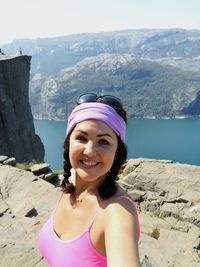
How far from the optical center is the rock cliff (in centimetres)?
4300

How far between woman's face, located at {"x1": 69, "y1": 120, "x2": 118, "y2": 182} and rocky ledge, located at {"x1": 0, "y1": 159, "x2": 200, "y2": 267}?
8.47 feet

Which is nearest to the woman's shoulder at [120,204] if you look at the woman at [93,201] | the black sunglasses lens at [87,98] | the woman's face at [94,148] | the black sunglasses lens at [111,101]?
the woman at [93,201]

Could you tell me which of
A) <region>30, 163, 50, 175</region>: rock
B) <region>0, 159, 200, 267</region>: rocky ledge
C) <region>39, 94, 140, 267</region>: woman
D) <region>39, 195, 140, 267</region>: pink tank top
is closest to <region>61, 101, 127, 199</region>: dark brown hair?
<region>39, 94, 140, 267</region>: woman

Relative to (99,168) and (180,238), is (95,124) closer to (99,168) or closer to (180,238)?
(99,168)

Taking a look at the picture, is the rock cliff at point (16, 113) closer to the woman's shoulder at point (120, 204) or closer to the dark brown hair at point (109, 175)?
Answer: the dark brown hair at point (109, 175)

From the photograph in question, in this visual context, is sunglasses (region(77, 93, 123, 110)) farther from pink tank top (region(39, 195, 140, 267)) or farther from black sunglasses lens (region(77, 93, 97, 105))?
pink tank top (region(39, 195, 140, 267))

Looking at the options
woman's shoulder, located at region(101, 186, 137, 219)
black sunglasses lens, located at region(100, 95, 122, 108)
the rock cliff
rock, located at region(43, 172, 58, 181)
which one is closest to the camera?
woman's shoulder, located at region(101, 186, 137, 219)

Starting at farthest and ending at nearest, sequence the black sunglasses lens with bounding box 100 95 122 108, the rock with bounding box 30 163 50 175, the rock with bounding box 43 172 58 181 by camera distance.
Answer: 1. the rock with bounding box 30 163 50 175
2. the rock with bounding box 43 172 58 181
3. the black sunglasses lens with bounding box 100 95 122 108

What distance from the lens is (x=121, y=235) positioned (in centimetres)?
291

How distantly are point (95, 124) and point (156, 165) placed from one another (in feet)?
44.9

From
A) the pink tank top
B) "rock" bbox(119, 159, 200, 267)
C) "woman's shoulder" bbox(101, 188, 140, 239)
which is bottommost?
"rock" bbox(119, 159, 200, 267)

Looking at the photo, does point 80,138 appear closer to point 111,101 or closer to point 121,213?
point 111,101

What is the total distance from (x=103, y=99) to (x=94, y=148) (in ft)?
1.83

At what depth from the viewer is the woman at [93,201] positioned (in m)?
3.10
